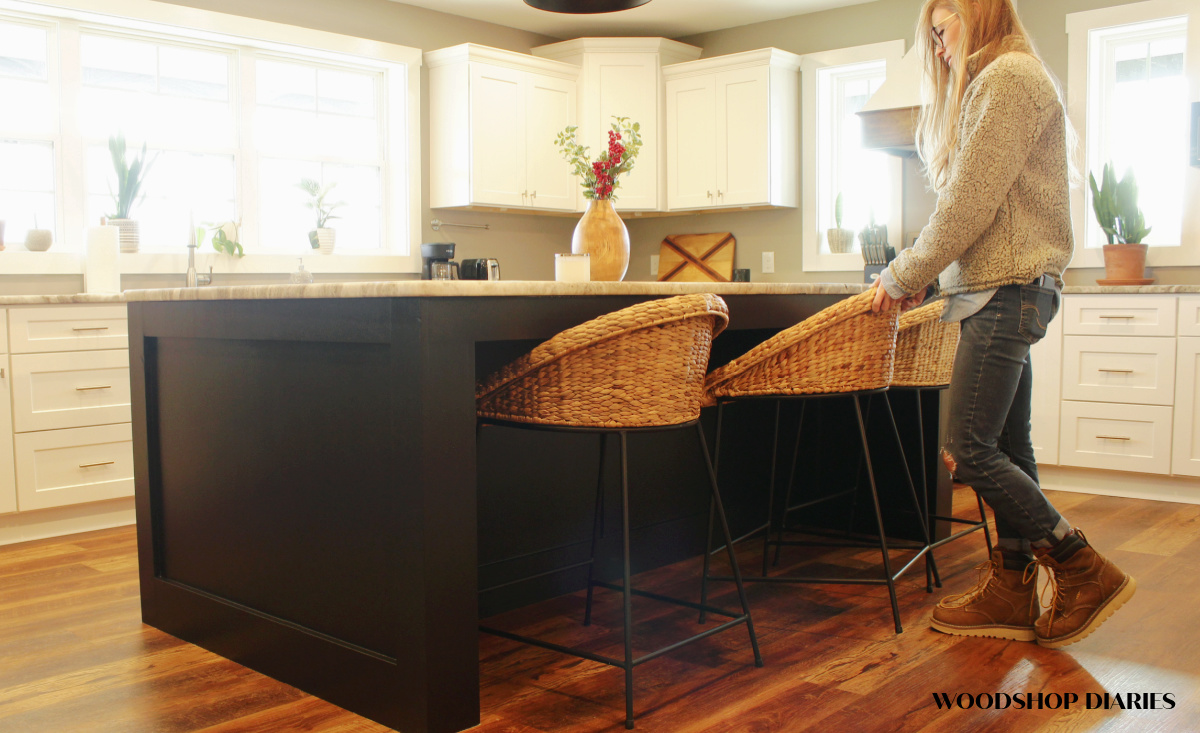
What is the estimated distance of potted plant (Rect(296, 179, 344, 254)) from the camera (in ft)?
16.3

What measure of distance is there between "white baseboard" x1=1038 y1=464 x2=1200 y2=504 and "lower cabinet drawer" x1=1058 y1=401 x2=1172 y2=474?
6 centimetres

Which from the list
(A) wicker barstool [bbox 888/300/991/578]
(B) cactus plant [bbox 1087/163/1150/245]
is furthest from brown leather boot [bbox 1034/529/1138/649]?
(B) cactus plant [bbox 1087/163/1150/245]

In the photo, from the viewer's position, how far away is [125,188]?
4.18m

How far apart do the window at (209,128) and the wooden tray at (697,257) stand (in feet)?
5.27

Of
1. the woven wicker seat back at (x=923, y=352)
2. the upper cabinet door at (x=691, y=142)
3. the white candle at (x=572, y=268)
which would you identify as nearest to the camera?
the white candle at (x=572, y=268)

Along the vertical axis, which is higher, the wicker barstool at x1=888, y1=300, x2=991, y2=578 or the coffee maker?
the coffee maker

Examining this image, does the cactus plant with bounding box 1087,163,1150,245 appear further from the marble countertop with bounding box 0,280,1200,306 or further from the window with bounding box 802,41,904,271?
the marble countertop with bounding box 0,280,1200,306

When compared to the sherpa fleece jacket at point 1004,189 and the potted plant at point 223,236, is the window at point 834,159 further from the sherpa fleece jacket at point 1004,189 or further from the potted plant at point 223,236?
the sherpa fleece jacket at point 1004,189

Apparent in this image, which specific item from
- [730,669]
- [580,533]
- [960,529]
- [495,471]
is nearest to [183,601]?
[495,471]

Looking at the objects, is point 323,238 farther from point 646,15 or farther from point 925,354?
point 925,354

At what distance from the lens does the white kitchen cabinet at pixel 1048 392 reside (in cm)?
427

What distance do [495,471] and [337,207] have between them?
10.6 ft

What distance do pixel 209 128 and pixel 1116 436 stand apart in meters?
4.32

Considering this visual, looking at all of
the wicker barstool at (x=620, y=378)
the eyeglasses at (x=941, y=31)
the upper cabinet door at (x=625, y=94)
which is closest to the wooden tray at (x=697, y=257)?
the upper cabinet door at (x=625, y=94)
